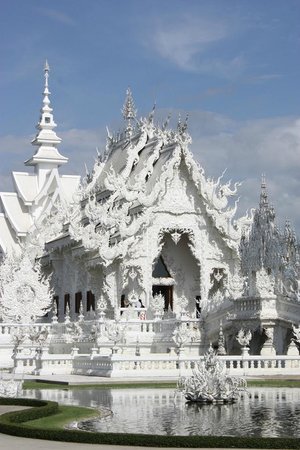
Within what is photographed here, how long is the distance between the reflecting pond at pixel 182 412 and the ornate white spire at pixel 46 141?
123 ft

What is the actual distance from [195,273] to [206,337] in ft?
21.2

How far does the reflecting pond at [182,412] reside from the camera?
1404 cm

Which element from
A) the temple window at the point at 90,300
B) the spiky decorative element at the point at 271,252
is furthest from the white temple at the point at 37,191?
the spiky decorative element at the point at 271,252

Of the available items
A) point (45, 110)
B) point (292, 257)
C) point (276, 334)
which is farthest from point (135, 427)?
point (45, 110)

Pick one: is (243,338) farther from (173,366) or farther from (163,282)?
(163,282)

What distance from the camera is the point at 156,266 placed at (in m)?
40.2

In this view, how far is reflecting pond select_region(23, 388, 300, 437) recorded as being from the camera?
14.0 m

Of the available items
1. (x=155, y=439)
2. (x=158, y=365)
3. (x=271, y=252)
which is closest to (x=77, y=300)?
(x=271, y=252)

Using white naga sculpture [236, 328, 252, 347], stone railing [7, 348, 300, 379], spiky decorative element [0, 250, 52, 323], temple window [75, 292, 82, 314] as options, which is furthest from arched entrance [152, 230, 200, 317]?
stone railing [7, 348, 300, 379]

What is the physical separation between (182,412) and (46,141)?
146 feet

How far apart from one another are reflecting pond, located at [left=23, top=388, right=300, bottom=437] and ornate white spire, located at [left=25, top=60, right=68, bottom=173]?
1475 inches

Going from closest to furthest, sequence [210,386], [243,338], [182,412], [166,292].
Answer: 1. [182,412]
2. [210,386]
3. [243,338]
4. [166,292]

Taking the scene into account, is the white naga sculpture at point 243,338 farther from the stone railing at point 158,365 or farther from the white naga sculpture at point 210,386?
the white naga sculpture at point 210,386

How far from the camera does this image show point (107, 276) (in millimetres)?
37812
